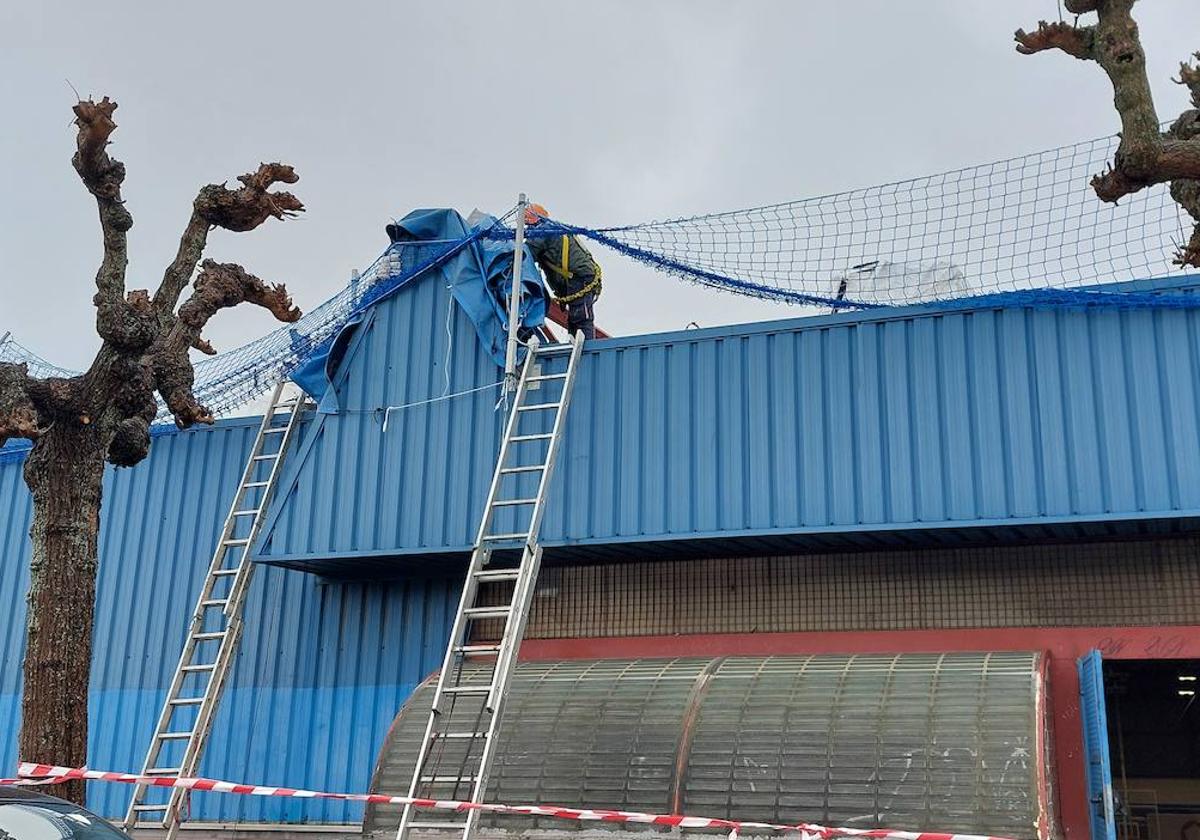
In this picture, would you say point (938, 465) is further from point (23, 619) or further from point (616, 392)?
point (23, 619)

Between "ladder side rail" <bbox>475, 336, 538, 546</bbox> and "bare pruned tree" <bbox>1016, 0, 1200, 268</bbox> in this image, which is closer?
"bare pruned tree" <bbox>1016, 0, 1200, 268</bbox>

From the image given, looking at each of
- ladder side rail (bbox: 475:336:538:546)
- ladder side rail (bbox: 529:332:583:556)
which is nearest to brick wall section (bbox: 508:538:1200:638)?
ladder side rail (bbox: 529:332:583:556)

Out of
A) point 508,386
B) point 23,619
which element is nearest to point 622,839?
point 508,386

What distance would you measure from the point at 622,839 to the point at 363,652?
4.20 meters

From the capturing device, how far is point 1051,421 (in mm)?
10297

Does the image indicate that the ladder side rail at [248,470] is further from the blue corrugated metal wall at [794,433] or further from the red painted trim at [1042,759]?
the red painted trim at [1042,759]

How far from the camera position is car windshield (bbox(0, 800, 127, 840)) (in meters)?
5.38

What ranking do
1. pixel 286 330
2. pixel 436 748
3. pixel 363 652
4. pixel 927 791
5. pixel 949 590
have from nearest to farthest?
pixel 927 791
pixel 436 748
pixel 949 590
pixel 363 652
pixel 286 330

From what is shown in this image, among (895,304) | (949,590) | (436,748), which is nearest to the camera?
(436,748)

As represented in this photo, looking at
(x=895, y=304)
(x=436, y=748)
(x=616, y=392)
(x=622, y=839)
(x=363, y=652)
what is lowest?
(x=622, y=839)

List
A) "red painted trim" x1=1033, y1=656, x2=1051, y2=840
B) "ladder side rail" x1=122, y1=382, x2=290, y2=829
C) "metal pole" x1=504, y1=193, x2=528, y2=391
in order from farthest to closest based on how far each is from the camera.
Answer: "metal pole" x1=504, y1=193, x2=528, y2=391 < "ladder side rail" x1=122, y1=382, x2=290, y2=829 < "red painted trim" x1=1033, y1=656, x2=1051, y2=840

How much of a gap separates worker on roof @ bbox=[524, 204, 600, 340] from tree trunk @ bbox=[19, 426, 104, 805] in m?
5.53

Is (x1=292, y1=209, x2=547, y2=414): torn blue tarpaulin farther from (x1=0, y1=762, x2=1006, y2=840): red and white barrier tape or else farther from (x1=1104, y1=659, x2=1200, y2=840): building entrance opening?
(x1=1104, y1=659, x2=1200, y2=840): building entrance opening

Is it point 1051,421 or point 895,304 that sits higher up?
point 895,304
